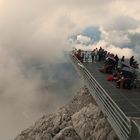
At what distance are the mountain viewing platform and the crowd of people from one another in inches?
25.8

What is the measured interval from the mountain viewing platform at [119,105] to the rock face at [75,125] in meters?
3.12

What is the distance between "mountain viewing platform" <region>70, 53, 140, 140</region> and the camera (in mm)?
21647

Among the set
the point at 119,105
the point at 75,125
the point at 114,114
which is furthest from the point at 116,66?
the point at 114,114

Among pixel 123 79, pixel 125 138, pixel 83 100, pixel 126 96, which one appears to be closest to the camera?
pixel 125 138

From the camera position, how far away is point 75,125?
42312mm

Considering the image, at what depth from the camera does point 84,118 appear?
41406mm

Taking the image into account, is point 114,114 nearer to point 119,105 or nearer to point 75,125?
point 119,105

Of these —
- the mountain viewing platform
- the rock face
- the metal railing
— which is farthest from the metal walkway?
the rock face

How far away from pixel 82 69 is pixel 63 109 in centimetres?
942

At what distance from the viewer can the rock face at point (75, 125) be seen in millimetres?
36625

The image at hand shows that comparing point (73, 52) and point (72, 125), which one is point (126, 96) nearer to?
point (72, 125)

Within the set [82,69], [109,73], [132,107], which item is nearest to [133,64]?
[109,73]

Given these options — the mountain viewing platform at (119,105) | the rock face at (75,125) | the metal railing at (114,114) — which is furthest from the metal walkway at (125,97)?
the rock face at (75,125)

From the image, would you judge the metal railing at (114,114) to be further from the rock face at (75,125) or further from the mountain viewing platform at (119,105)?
the rock face at (75,125)
